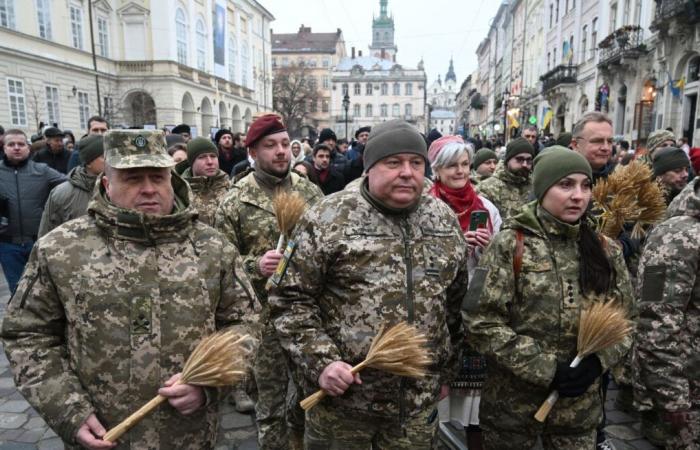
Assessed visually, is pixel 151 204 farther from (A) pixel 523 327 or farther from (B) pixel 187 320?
A: (A) pixel 523 327

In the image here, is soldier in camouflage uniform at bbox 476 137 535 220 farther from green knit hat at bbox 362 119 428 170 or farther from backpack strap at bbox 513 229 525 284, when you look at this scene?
green knit hat at bbox 362 119 428 170

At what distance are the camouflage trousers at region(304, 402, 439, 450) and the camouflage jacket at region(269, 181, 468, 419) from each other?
57 millimetres

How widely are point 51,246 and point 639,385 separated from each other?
3.27 metres

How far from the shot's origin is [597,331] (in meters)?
2.27

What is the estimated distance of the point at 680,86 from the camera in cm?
1758

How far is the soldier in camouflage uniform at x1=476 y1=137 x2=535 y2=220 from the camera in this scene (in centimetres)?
474

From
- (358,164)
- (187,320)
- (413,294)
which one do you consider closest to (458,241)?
(413,294)

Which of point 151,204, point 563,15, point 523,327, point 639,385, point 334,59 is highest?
point 334,59

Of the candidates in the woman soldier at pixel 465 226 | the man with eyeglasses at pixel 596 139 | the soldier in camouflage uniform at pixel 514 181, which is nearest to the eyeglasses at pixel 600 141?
the man with eyeglasses at pixel 596 139

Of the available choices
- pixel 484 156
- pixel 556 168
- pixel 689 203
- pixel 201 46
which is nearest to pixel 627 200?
pixel 689 203

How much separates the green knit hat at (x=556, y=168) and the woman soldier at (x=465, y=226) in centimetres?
73

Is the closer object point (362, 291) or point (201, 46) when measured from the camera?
point (362, 291)

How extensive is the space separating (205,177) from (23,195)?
89.2 inches

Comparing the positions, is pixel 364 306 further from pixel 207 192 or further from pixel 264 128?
pixel 207 192
